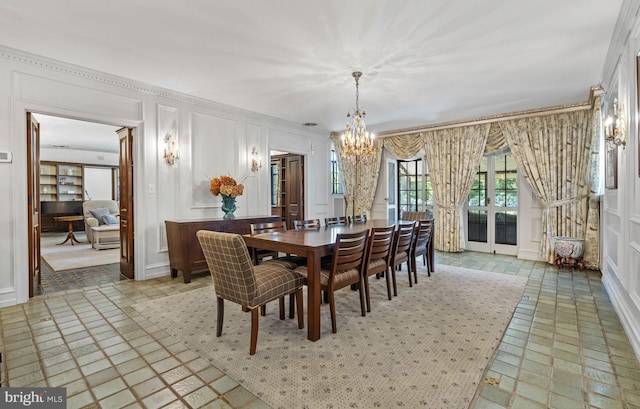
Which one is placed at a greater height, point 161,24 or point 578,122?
point 161,24

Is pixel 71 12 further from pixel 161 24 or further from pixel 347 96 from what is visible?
pixel 347 96

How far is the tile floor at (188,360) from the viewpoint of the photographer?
1807mm

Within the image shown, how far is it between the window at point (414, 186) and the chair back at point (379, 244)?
12.4 ft

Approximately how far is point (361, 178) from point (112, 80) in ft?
16.6

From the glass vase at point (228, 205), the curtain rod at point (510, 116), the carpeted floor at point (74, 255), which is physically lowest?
the carpeted floor at point (74, 255)

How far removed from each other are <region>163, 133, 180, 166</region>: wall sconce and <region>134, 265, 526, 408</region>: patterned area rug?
6.54 ft

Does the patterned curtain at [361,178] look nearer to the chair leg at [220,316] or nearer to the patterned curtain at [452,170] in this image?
the patterned curtain at [452,170]

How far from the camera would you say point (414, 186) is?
7.09 m

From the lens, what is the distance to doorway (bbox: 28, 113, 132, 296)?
Result: 4.45 meters

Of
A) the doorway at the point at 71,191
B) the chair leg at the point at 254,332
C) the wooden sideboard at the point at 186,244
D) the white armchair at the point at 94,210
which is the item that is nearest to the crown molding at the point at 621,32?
the chair leg at the point at 254,332

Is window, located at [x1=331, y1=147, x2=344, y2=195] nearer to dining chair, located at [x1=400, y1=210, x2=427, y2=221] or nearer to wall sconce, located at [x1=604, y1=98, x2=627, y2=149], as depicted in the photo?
dining chair, located at [x1=400, y1=210, x2=427, y2=221]

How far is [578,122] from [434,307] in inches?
160

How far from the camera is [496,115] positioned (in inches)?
218

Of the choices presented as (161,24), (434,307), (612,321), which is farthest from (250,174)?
(612,321)
